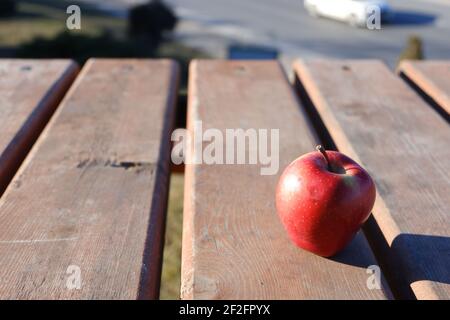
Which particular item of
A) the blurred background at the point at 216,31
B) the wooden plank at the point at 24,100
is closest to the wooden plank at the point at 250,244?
the wooden plank at the point at 24,100

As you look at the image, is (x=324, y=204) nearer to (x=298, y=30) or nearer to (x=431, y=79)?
(x=431, y=79)

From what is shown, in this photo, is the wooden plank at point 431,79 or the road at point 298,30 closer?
the wooden plank at point 431,79

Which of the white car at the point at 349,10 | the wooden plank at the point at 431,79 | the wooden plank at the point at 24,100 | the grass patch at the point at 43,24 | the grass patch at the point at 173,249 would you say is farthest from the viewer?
the white car at the point at 349,10

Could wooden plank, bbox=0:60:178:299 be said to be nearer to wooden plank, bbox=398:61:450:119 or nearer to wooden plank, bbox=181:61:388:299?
wooden plank, bbox=181:61:388:299

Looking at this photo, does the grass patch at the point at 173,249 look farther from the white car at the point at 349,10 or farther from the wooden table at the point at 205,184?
the white car at the point at 349,10

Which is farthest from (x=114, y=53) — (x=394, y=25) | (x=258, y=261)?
(x=258, y=261)

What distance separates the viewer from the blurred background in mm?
9148

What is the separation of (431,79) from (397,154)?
689mm

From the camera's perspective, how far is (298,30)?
1245 cm

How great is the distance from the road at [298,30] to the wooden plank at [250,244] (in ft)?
28.6

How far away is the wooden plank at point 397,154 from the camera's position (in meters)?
1.07

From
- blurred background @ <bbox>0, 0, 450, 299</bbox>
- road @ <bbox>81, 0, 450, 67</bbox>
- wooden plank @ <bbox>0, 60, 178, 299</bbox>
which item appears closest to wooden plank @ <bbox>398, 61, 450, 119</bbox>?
wooden plank @ <bbox>0, 60, 178, 299</bbox>

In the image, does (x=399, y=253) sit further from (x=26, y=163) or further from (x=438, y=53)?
(x=438, y=53)

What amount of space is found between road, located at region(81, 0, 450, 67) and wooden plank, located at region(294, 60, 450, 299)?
8.14 meters
